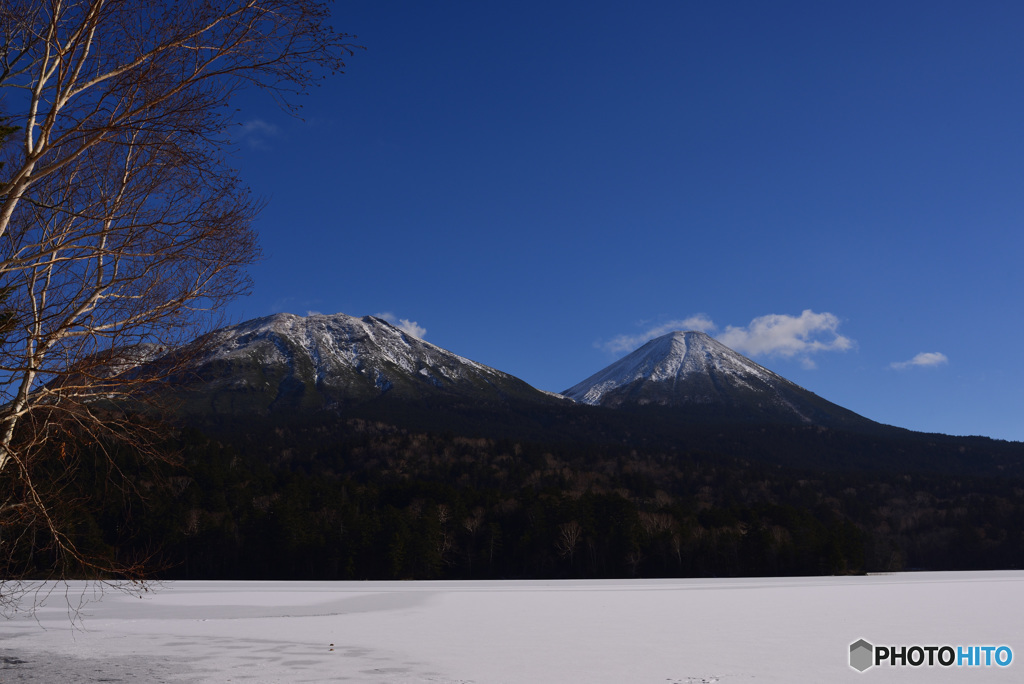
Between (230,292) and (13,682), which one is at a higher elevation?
(230,292)

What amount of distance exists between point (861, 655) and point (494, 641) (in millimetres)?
7352

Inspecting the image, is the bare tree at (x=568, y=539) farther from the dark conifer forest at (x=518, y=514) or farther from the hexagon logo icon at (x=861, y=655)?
the hexagon logo icon at (x=861, y=655)

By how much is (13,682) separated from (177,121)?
8.58 m

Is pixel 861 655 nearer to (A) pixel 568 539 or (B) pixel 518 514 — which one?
(A) pixel 568 539

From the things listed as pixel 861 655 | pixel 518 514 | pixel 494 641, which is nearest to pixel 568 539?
pixel 518 514

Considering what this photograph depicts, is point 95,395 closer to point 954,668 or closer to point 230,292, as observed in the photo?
point 230,292

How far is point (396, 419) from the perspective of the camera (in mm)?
177250

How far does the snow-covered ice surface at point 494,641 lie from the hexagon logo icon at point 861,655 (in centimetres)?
25

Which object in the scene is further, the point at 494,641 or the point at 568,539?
the point at 568,539

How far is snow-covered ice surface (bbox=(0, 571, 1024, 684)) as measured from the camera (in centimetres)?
1211

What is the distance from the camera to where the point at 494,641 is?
55.0 ft

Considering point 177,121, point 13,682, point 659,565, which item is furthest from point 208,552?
point 177,121

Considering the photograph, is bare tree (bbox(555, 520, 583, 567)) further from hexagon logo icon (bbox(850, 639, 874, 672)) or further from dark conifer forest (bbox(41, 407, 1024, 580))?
hexagon logo icon (bbox(850, 639, 874, 672))

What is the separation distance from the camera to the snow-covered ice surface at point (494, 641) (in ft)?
39.7
